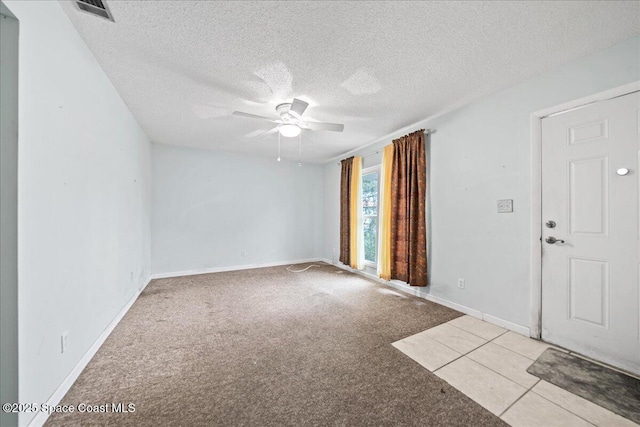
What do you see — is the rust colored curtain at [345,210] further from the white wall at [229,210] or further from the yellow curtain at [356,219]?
the white wall at [229,210]

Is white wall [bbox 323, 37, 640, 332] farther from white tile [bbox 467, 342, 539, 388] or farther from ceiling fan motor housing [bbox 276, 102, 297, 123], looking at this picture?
ceiling fan motor housing [bbox 276, 102, 297, 123]

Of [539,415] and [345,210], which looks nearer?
[539,415]

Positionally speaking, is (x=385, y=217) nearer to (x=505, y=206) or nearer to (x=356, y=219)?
(x=356, y=219)

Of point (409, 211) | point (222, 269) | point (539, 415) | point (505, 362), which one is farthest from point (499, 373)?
point (222, 269)

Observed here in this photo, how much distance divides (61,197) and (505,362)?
3.32 meters

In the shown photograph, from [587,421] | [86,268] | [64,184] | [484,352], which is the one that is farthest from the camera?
[484,352]

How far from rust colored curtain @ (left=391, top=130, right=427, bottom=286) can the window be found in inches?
34.7

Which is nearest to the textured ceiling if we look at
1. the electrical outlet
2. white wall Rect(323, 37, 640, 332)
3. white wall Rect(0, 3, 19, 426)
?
white wall Rect(323, 37, 640, 332)

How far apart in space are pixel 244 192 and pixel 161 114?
221cm

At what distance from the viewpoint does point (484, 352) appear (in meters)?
1.97

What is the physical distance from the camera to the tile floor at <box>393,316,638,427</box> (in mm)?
1343

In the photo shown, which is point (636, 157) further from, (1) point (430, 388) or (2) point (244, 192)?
(2) point (244, 192)

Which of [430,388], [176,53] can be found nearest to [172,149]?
[176,53]

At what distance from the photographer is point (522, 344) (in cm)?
208
